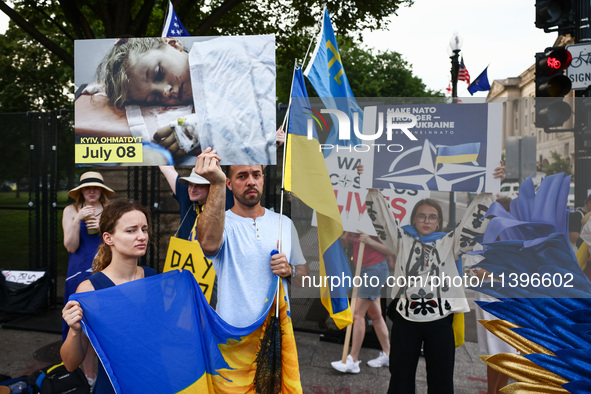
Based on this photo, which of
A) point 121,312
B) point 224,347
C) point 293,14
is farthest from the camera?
point 293,14

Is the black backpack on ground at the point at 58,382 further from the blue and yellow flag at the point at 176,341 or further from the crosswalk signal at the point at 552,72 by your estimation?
the crosswalk signal at the point at 552,72

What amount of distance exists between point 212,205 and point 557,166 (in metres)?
1.96

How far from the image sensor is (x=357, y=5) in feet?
33.9

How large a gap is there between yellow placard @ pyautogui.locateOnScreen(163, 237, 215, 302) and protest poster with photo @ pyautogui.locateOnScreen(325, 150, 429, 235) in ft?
2.97

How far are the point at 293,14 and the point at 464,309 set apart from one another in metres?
9.53

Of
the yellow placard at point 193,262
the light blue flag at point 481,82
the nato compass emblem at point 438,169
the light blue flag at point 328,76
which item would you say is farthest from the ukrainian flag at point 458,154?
the light blue flag at point 481,82

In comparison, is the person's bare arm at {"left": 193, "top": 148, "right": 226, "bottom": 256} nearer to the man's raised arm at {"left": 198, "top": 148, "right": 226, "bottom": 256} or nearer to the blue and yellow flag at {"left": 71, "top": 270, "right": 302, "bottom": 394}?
the man's raised arm at {"left": 198, "top": 148, "right": 226, "bottom": 256}

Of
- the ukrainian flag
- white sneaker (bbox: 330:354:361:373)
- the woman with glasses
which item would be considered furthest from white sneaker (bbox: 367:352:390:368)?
the ukrainian flag

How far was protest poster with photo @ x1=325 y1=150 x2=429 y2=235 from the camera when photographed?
10.0 ft

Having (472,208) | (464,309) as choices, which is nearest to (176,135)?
(472,208)

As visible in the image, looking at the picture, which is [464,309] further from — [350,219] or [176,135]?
[176,135]

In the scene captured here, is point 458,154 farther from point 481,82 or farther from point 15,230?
point 15,230

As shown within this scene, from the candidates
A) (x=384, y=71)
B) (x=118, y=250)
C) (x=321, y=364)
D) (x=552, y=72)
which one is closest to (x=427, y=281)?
Answer: (x=118, y=250)

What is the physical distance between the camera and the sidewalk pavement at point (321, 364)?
4.75 m
